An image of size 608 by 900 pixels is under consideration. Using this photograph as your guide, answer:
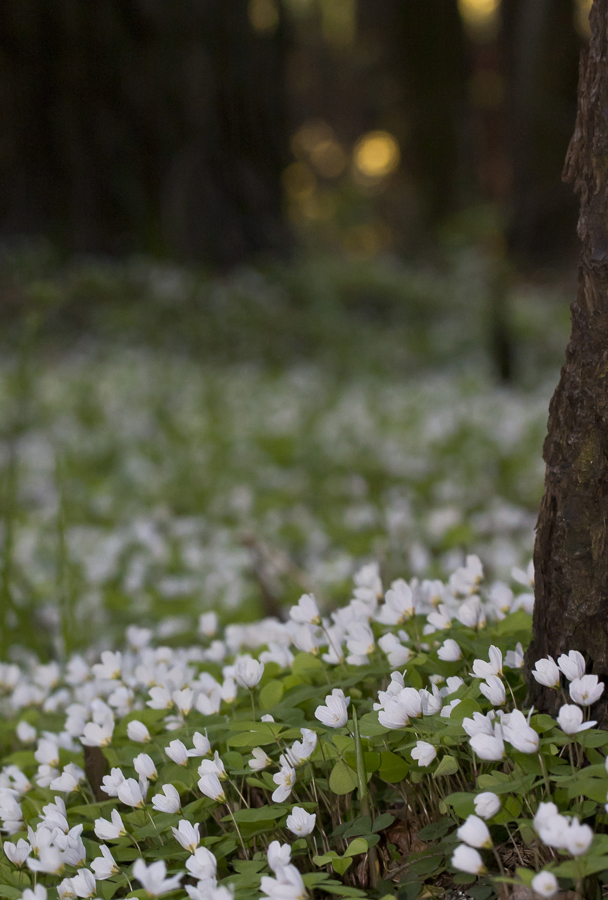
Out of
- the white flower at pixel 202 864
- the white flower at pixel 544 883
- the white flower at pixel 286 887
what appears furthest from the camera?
the white flower at pixel 202 864

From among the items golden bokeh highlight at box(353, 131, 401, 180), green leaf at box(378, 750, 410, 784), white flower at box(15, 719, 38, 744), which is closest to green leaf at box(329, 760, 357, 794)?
green leaf at box(378, 750, 410, 784)

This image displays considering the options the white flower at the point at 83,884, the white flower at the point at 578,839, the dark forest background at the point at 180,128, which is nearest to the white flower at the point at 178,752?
the white flower at the point at 83,884

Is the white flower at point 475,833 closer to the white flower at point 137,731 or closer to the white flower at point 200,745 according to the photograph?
the white flower at point 200,745

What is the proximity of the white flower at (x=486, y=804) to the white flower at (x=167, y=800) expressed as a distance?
0.51 metres

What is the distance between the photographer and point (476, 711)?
4.64ft

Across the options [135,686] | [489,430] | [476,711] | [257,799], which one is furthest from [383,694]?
[489,430]

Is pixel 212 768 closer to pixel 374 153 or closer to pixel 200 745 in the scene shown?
pixel 200 745

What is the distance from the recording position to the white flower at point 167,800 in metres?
1.43

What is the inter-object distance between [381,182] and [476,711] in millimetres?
28100

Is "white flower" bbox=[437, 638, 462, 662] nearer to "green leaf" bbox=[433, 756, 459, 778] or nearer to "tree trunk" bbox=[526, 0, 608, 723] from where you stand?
"tree trunk" bbox=[526, 0, 608, 723]

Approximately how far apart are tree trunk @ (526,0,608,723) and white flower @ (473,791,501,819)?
0.29 metres

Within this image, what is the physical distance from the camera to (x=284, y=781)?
143cm

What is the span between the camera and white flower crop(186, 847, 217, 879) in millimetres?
1295

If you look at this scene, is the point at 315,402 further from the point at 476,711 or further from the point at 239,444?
the point at 476,711
